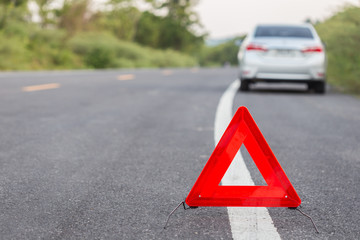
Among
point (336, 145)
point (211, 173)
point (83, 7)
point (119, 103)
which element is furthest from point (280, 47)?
point (83, 7)

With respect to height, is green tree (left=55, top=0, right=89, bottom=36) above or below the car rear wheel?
below

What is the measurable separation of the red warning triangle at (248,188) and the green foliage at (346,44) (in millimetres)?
9756

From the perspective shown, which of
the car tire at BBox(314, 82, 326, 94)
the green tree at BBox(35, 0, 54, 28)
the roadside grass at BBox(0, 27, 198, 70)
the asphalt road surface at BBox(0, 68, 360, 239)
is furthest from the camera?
the green tree at BBox(35, 0, 54, 28)

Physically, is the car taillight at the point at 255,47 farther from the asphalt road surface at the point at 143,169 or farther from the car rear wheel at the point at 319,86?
the asphalt road surface at the point at 143,169

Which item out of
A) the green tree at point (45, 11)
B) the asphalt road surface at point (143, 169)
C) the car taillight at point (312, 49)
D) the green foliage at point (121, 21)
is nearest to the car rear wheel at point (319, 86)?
the car taillight at point (312, 49)

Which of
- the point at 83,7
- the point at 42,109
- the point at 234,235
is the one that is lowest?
the point at 83,7

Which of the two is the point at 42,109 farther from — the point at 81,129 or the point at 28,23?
the point at 28,23

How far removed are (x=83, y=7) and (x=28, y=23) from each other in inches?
591

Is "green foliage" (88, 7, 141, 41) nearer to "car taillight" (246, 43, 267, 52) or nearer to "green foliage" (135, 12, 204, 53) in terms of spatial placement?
"green foliage" (135, 12, 204, 53)

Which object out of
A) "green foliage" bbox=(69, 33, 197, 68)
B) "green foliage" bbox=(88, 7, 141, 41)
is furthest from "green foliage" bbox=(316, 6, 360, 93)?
"green foliage" bbox=(88, 7, 141, 41)

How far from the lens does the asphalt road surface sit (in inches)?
113

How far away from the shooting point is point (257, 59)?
457 inches

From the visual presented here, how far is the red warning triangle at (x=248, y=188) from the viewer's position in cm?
297

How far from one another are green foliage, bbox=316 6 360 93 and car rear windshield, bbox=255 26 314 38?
3.16 feet
